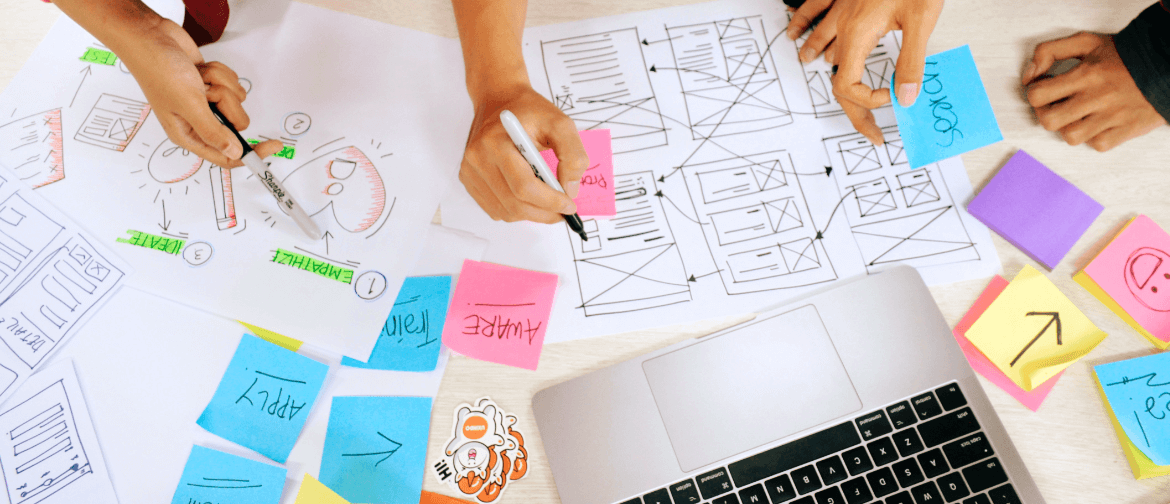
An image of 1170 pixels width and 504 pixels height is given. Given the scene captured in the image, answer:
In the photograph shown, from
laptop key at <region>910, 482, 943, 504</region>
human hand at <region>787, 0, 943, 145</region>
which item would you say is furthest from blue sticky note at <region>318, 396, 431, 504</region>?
human hand at <region>787, 0, 943, 145</region>

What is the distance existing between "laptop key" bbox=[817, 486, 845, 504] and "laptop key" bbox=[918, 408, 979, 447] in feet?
0.32

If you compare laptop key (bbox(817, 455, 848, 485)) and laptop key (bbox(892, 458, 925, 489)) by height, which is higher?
laptop key (bbox(817, 455, 848, 485))

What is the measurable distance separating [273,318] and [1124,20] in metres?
1.03

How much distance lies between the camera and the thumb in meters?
0.50

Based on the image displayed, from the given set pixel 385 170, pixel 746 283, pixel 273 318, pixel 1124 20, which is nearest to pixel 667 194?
pixel 746 283

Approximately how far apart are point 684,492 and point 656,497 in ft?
0.08

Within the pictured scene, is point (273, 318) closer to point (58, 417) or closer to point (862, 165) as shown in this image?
point (58, 417)

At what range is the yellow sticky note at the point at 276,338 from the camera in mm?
533

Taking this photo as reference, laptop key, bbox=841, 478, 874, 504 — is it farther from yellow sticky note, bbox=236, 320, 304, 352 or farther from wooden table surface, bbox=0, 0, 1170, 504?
yellow sticky note, bbox=236, 320, 304, 352

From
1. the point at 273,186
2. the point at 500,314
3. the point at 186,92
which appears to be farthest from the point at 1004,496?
the point at 186,92

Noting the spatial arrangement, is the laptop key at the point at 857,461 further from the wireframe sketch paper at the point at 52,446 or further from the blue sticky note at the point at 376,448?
the wireframe sketch paper at the point at 52,446

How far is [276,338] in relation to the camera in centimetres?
54

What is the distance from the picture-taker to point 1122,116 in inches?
23.3

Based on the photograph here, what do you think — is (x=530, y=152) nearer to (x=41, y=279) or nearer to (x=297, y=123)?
(x=297, y=123)
